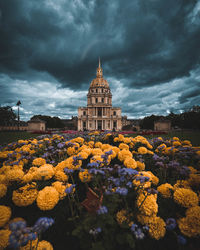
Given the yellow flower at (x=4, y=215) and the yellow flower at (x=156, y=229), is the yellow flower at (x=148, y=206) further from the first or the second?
the yellow flower at (x=4, y=215)

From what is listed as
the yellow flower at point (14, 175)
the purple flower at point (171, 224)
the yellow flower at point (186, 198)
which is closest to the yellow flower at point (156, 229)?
the purple flower at point (171, 224)

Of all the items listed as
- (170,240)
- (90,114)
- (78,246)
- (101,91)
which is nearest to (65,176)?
(78,246)

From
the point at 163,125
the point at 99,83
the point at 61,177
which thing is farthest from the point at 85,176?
the point at 99,83

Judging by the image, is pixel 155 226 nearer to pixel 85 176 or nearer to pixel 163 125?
pixel 85 176

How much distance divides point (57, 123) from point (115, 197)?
238 feet

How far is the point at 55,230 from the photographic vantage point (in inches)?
56.1

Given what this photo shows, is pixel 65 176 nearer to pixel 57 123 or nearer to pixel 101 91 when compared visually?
pixel 101 91

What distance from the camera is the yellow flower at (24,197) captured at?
54.5 inches

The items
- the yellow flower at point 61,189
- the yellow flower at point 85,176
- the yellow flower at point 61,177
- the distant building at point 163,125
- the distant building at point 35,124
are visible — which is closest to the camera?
the yellow flower at point 61,189

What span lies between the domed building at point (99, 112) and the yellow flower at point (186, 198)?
2112 inches

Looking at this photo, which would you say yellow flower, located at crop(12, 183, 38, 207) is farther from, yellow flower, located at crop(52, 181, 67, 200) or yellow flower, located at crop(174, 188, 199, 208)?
yellow flower, located at crop(174, 188, 199, 208)

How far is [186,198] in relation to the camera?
140 centimetres

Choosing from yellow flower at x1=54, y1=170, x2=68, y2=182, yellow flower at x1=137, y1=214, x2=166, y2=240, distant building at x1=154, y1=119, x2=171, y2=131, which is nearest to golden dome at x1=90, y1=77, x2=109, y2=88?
distant building at x1=154, y1=119, x2=171, y2=131

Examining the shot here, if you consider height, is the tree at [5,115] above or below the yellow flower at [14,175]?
above
